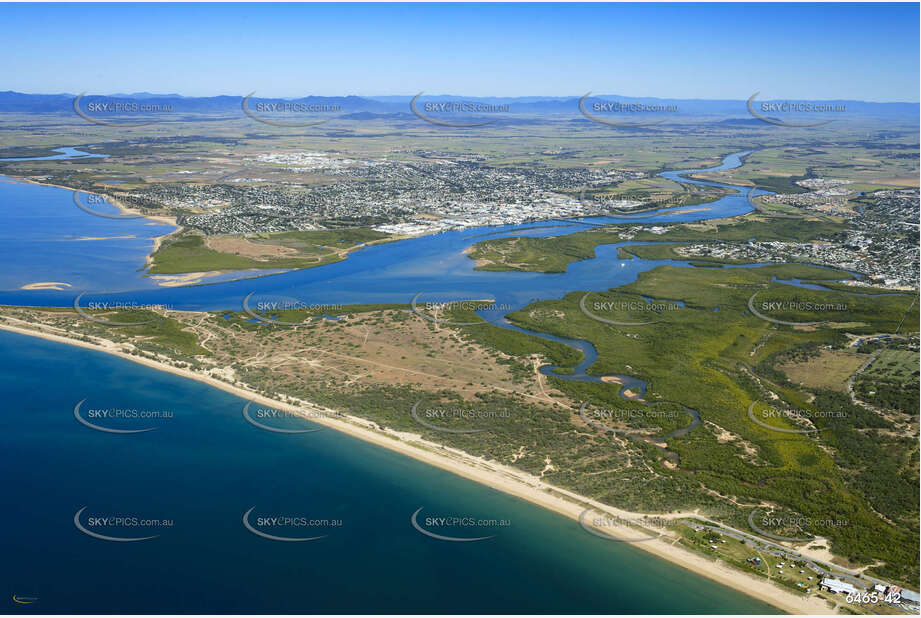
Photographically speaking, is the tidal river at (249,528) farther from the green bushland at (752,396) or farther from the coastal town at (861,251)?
the coastal town at (861,251)

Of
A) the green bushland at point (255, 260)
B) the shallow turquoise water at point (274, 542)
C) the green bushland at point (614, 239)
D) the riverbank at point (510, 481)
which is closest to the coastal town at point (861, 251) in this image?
the green bushland at point (614, 239)

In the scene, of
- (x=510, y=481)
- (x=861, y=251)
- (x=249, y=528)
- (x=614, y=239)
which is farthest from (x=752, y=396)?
(x=861, y=251)

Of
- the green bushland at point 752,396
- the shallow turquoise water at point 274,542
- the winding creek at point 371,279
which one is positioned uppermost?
the winding creek at point 371,279

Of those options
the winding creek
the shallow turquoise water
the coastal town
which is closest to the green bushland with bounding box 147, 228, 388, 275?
the winding creek

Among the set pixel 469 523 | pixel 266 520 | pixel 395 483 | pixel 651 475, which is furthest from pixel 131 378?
pixel 651 475

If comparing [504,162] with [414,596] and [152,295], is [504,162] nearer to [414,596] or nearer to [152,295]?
[152,295]

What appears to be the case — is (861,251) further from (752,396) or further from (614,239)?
(752,396)
